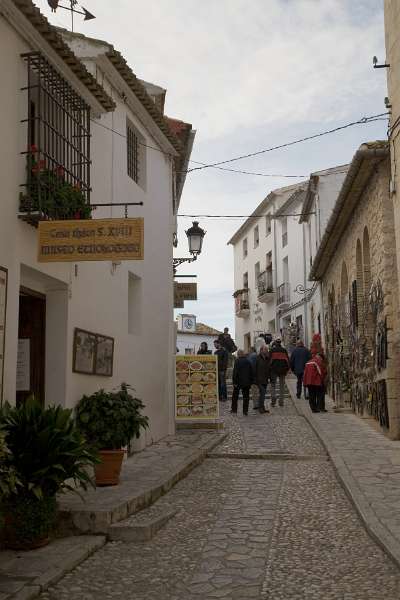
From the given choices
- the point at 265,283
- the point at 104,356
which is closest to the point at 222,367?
the point at 104,356

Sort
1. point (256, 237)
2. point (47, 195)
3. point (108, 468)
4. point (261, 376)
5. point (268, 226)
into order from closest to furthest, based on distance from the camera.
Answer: point (47, 195)
point (108, 468)
point (261, 376)
point (268, 226)
point (256, 237)

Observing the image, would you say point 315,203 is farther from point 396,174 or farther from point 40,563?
point 40,563

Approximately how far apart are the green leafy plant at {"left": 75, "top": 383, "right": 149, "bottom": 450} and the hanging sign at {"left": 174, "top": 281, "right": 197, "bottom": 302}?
7979mm

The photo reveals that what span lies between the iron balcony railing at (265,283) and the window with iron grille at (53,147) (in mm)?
25667

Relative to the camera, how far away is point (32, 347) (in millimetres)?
8336

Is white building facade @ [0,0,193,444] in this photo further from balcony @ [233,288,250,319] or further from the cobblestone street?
balcony @ [233,288,250,319]

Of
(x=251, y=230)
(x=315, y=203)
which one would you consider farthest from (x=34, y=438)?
(x=251, y=230)

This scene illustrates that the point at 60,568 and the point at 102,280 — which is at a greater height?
Result: the point at 102,280

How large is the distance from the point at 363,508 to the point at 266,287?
28.1 m

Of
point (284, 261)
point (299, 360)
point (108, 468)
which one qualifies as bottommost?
point (108, 468)

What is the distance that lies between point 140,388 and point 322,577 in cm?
675

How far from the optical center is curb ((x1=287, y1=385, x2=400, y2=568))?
18.9ft

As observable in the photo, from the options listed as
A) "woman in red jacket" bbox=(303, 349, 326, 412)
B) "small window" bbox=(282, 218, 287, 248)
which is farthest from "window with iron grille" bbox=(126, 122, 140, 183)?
"small window" bbox=(282, 218, 287, 248)

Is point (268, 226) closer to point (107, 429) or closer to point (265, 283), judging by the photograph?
point (265, 283)
